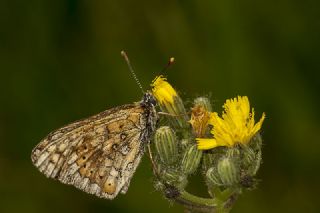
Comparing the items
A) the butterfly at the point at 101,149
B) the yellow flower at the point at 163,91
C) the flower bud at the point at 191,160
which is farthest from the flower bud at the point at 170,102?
the flower bud at the point at 191,160

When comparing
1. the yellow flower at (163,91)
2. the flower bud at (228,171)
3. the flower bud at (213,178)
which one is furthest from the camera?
the yellow flower at (163,91)

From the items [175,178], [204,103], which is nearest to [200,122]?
[204,103]

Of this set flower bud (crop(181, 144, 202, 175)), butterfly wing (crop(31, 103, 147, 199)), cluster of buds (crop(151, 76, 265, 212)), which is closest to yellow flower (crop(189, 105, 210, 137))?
cluster of buds (crop(151, 76, 265, 212))

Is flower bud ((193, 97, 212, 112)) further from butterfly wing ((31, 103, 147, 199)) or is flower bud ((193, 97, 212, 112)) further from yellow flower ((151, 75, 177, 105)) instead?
butterfly wing ((31, 103, 147, 199))

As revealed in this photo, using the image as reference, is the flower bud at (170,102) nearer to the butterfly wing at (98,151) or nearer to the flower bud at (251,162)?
the butterfly wing at (98,151)

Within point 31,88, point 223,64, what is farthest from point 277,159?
point 31,88
